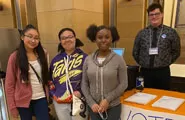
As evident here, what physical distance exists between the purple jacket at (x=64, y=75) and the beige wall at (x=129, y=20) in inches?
71.3

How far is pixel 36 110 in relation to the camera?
5.40 ft

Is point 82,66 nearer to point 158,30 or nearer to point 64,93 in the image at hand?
point 64,93

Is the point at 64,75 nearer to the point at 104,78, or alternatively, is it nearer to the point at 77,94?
the point at 77,94

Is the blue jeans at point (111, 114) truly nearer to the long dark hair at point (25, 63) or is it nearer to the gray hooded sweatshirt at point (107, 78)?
the gray hooded sweatshirt at point (107, 78)

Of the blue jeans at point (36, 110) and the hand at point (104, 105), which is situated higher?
the hand at point (104, 105)

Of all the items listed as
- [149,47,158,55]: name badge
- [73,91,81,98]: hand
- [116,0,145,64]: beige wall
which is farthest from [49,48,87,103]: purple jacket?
[116,0,145,64]: beige wall

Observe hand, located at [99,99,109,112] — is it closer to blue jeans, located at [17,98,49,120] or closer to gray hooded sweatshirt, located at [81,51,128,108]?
gray hooded sweatshirt, located at [81,51,128,108]

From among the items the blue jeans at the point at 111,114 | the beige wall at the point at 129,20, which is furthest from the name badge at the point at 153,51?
the beige wall at the point at 129,20

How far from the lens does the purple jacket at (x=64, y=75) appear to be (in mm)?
1507

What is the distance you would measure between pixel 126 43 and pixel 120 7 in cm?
70

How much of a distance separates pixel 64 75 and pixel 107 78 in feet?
1.31

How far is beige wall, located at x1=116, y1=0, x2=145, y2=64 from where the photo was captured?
3249 mm

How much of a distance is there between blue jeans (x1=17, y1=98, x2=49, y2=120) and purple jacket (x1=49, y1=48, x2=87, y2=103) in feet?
0.49

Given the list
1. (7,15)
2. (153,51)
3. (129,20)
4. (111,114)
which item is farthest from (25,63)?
(129,20)
